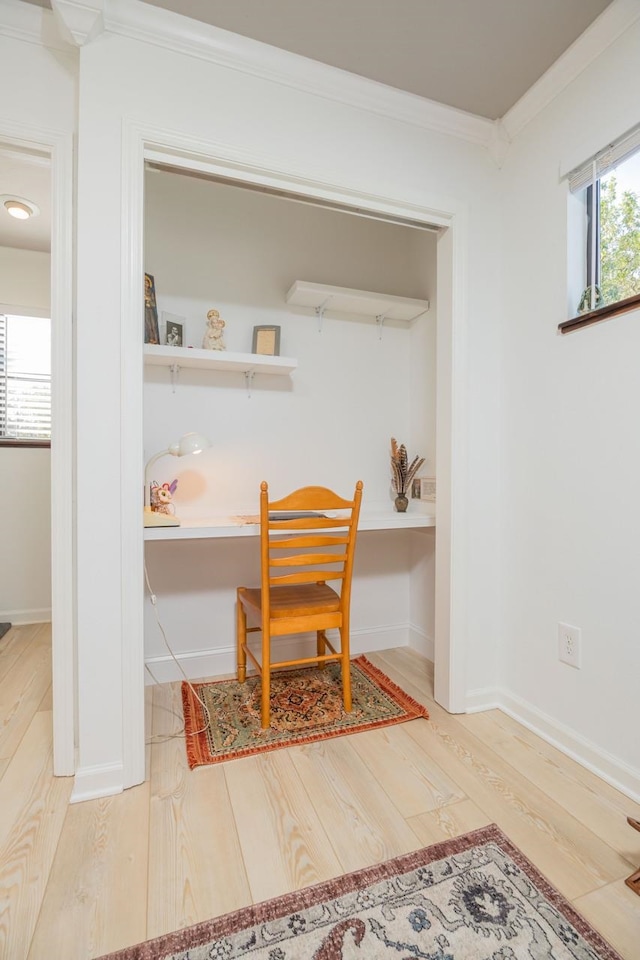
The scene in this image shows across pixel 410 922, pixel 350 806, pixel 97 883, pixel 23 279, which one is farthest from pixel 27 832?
pixel 23 279

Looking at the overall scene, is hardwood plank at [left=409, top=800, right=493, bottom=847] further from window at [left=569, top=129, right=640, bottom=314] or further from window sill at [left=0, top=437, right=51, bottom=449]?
window sill at [left=0, top=437, right=51, bottom=449]

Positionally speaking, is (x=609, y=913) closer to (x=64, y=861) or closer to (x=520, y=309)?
(x=64, y=861)

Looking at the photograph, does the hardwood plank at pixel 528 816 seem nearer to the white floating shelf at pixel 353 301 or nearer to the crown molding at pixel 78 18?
the white floating shelf at pixel 353 301

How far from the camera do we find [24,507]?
306 centimetres

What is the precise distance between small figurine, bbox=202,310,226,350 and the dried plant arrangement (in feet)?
3.51

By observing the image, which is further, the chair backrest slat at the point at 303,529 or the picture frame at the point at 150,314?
the picture frame at the point at 150,314

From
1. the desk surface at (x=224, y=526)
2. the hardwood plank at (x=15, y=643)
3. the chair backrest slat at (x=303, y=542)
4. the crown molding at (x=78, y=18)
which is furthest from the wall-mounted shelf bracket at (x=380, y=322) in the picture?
the hardwood plank at (x=15, y=643)

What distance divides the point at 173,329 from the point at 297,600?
4.49 feet

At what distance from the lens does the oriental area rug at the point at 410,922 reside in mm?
974

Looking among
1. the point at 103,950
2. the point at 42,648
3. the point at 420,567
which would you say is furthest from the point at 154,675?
the point at 420,567

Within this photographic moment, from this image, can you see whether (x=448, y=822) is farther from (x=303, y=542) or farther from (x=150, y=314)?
(x=150, y=314)

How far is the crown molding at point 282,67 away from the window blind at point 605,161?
0.53 m

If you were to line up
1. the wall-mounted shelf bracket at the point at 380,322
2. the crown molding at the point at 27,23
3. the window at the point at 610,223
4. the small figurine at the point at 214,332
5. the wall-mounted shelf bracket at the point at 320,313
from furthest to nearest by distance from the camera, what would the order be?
the wall-mounted shelf bracket at the point at 380,322
the wall-mounted shelf bracket at the point at 320,313
the small figurine at the point at 214,332
the window at the point at 610,223
the crown molding at the point at 27,23

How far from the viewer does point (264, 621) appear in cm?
183
